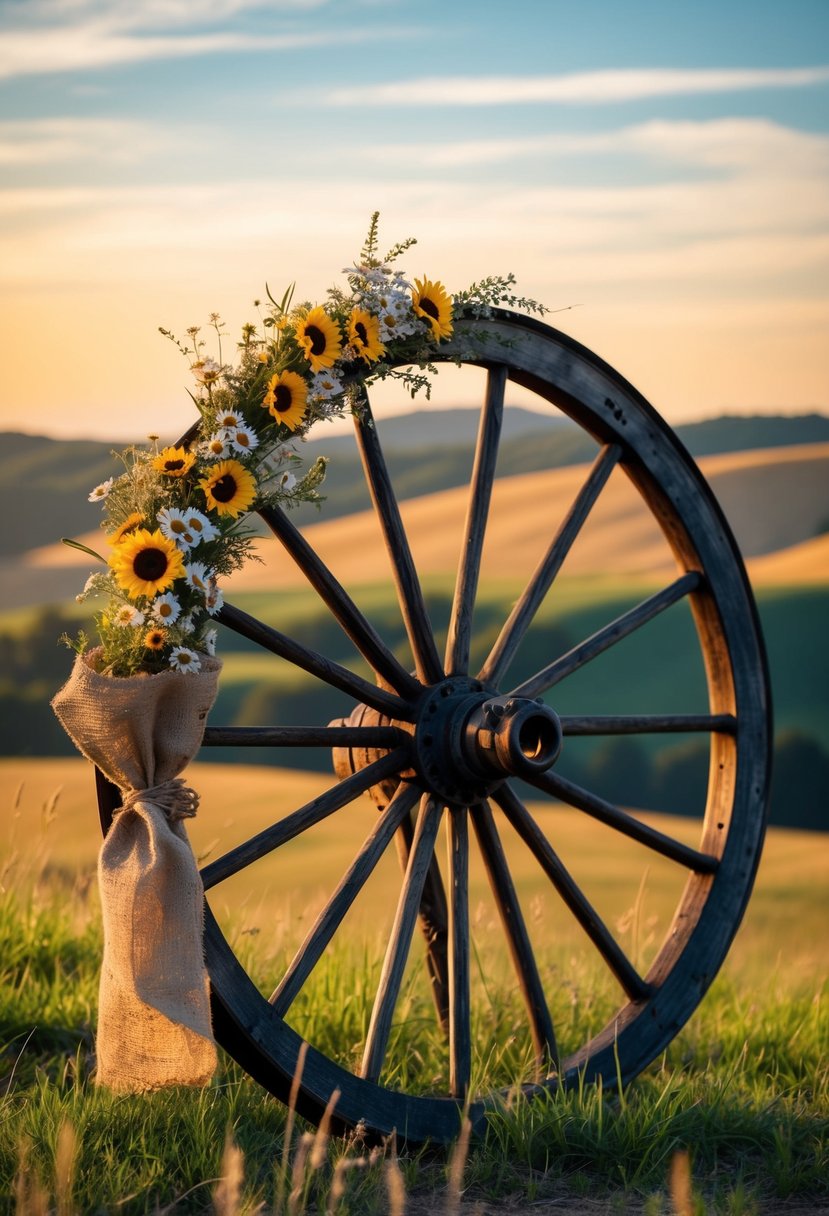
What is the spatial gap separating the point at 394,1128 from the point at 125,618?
53.9 inches

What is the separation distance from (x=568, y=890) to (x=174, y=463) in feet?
5.33

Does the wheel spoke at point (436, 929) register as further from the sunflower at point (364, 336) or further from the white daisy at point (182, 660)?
the sunflower at point (364, 336)

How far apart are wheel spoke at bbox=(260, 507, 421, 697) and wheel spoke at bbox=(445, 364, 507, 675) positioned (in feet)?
0.54

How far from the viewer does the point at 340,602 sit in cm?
356

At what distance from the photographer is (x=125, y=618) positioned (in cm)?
306

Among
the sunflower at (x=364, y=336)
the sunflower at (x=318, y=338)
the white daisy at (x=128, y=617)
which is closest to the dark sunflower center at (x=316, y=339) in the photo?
the sunflower at (x=318, y=338)

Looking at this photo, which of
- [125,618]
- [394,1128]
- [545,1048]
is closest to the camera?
[125,618]

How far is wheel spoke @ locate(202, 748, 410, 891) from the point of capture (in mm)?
3275

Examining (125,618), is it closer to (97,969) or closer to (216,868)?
(216,868)

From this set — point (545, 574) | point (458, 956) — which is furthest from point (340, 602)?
point (458, 956)

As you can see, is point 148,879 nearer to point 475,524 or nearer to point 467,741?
point 467,741

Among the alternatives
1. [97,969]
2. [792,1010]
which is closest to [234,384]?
[97,969]

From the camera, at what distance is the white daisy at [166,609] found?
3059 mm

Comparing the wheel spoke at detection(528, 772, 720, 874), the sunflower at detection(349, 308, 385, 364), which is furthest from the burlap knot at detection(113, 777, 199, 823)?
the sunflower at detection(349, 308, 385, 364)
